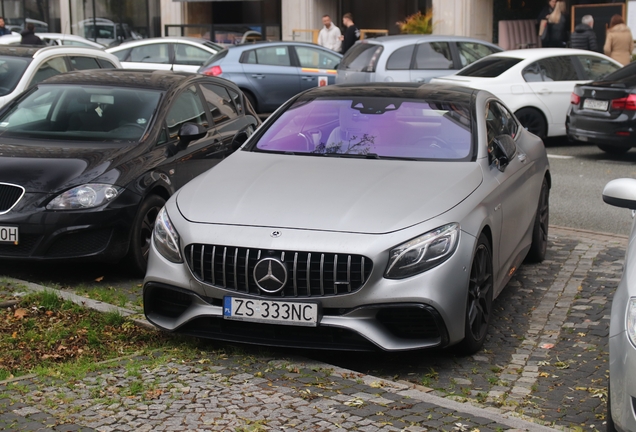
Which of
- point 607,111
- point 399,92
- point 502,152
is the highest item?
point 399,92

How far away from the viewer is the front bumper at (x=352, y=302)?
5.20 meters

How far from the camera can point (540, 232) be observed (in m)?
8.08

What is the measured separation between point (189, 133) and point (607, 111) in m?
7.46

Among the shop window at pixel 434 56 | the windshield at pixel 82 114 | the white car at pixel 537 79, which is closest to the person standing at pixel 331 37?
the shop window at pixel 434 56

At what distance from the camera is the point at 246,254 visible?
5.32 metres

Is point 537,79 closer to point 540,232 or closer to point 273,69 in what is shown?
point 273,69

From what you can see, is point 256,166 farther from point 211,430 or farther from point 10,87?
point 10,87

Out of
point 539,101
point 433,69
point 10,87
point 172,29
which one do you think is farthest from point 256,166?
point 172,29

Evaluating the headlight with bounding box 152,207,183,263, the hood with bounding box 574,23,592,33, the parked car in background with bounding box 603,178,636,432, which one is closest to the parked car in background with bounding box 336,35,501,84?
the hood with bounding box 574,23,592,33

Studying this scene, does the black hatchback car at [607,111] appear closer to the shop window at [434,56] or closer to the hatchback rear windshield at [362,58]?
the shop window at [434,56]

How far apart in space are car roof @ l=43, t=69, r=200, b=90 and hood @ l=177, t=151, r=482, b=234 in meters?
2.39

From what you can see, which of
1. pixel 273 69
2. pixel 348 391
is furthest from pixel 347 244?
pixel 273 69

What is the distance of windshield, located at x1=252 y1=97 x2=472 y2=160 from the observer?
21.7 feet

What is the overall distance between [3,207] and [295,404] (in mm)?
3399
